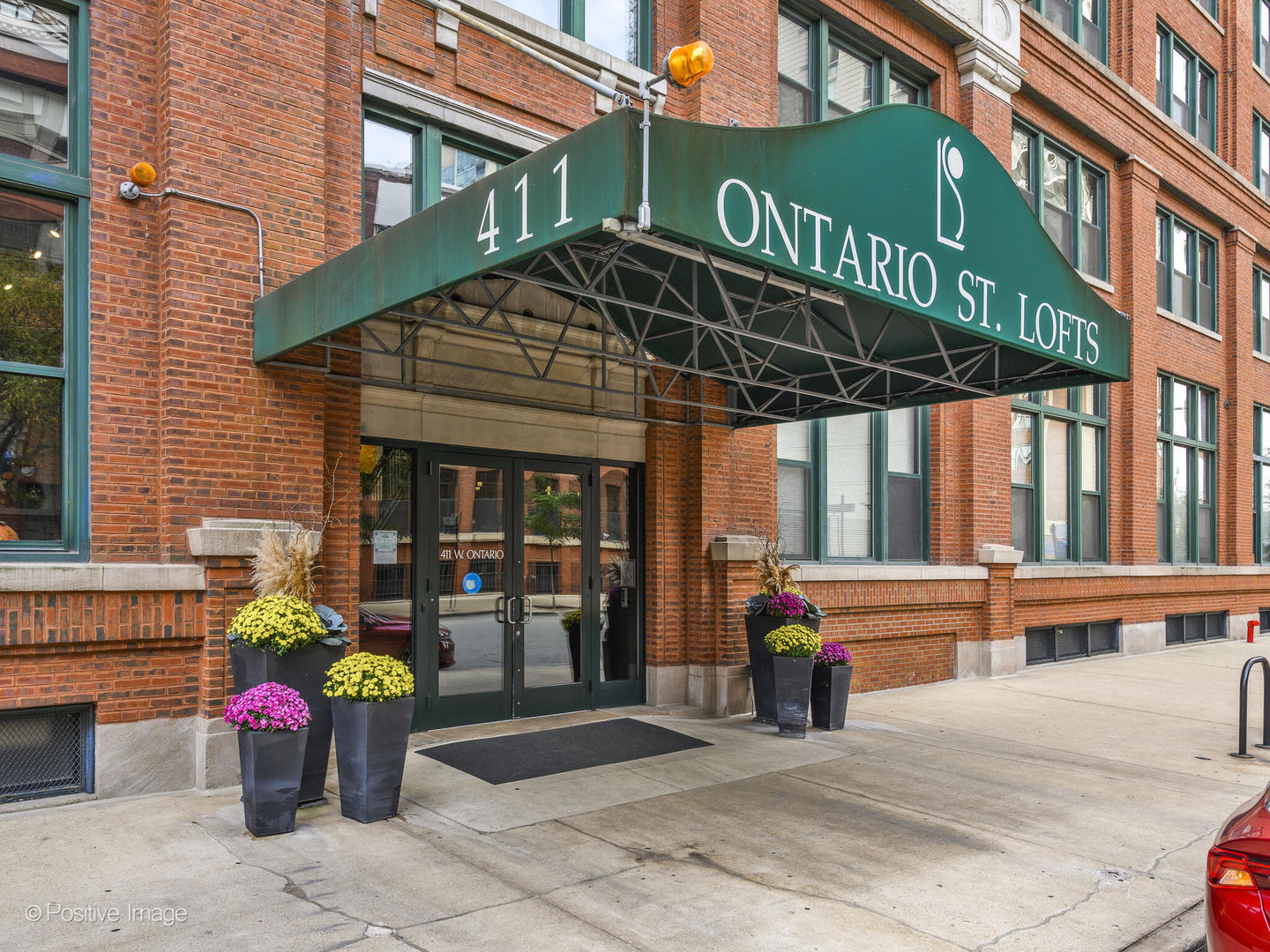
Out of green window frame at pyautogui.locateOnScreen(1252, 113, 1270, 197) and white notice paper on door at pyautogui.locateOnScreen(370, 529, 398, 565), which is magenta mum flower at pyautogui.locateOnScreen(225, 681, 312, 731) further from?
green window frame at pyautogui.locateOnScreen(1252, 113, 1270, 197)

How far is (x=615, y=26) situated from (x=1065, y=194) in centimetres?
→ 983

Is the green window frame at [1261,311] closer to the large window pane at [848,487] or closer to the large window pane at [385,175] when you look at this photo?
the large window pane at [848,487]

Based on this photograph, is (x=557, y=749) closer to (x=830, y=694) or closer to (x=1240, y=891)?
(x=830, y=694)

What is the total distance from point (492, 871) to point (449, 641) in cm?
383

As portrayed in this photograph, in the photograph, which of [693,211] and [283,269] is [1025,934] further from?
[283,269]

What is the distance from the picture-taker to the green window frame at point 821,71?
12.1 metres

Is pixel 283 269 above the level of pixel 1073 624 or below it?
above

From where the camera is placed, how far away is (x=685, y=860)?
223 inches

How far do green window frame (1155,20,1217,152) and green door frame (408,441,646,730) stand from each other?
15.7m

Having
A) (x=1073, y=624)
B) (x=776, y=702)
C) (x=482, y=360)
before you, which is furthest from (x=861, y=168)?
(x=1073, y=624)

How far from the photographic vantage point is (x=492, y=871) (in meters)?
5.38

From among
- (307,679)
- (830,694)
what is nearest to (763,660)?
(830,694)

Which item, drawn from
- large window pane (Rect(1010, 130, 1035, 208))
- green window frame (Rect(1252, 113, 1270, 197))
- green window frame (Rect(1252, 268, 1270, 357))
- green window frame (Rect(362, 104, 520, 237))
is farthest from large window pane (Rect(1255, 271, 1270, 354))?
green window frame (Rect(362, 104, 520, 237))

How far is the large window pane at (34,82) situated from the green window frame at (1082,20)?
14.5 m
